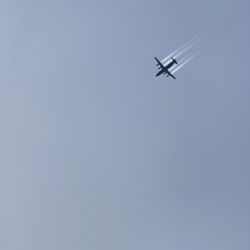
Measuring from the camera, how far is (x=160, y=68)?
3969 inches
